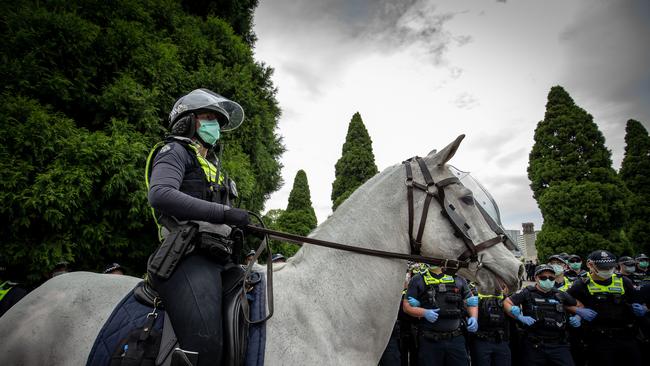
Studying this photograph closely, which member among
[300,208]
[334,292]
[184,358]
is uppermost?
[300,208]

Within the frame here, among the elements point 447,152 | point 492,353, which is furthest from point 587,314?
point 447,152

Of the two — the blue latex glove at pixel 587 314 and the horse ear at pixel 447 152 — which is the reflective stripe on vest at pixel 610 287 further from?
the horse ear at pixel 447 152

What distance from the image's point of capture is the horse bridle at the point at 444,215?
7.83 ft

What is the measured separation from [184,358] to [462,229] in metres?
2.11

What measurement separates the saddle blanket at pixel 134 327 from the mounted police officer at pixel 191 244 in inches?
8.2

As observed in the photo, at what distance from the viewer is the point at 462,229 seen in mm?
2412

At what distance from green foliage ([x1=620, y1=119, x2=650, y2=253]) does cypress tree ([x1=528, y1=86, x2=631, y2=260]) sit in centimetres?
706

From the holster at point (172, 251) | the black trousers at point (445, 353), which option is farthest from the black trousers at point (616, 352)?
the holster at point (172, 251)

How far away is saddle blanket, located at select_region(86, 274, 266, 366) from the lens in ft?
6.42

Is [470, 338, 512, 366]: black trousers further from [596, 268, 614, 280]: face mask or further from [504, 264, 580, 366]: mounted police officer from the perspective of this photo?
[596, 268, 614, 280]: face mask

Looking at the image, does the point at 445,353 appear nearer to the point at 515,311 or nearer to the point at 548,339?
the point at 515,311

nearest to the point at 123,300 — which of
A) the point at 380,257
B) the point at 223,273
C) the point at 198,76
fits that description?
the point at 223,273

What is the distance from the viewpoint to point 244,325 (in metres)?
1.99

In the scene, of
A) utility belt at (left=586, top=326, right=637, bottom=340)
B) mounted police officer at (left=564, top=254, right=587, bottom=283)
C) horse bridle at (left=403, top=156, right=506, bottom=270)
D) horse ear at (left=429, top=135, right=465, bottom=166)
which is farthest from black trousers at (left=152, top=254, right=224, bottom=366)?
mounted police officer at (left=564, top=254, right=587, bottom=283)
